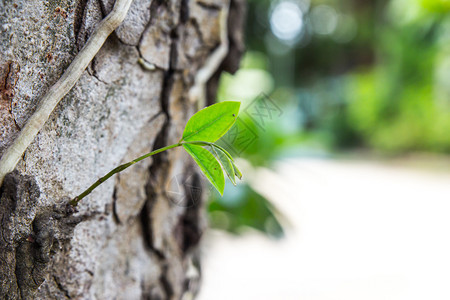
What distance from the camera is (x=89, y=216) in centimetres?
42

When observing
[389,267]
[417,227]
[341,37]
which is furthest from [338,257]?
[341,37]

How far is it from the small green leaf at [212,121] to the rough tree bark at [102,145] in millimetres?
132

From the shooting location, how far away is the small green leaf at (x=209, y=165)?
31 centimetres

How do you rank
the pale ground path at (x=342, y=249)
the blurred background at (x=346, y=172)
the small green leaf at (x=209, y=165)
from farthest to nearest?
the pale ground path at (x=342, y=249)
the blurred background at (x=346, y=172)
the small green leaf at (x=209, y=165)

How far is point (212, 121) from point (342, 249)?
2.00 m

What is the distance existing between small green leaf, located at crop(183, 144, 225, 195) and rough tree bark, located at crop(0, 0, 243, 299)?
0.14 metres

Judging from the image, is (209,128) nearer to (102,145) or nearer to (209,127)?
(209,127)

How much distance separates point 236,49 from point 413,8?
15.7 feet

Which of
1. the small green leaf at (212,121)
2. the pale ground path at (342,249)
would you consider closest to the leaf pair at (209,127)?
the small green leaf at (212,121)

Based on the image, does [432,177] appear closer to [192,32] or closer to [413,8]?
[413,8]

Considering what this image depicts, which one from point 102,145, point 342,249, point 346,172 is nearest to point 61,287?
point 102,145

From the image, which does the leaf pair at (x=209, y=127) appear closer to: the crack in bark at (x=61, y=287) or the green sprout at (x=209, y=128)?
the green sprout at (x=209, y=128)

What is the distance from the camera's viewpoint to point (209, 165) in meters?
0.32

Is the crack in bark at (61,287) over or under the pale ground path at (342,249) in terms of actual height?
over
